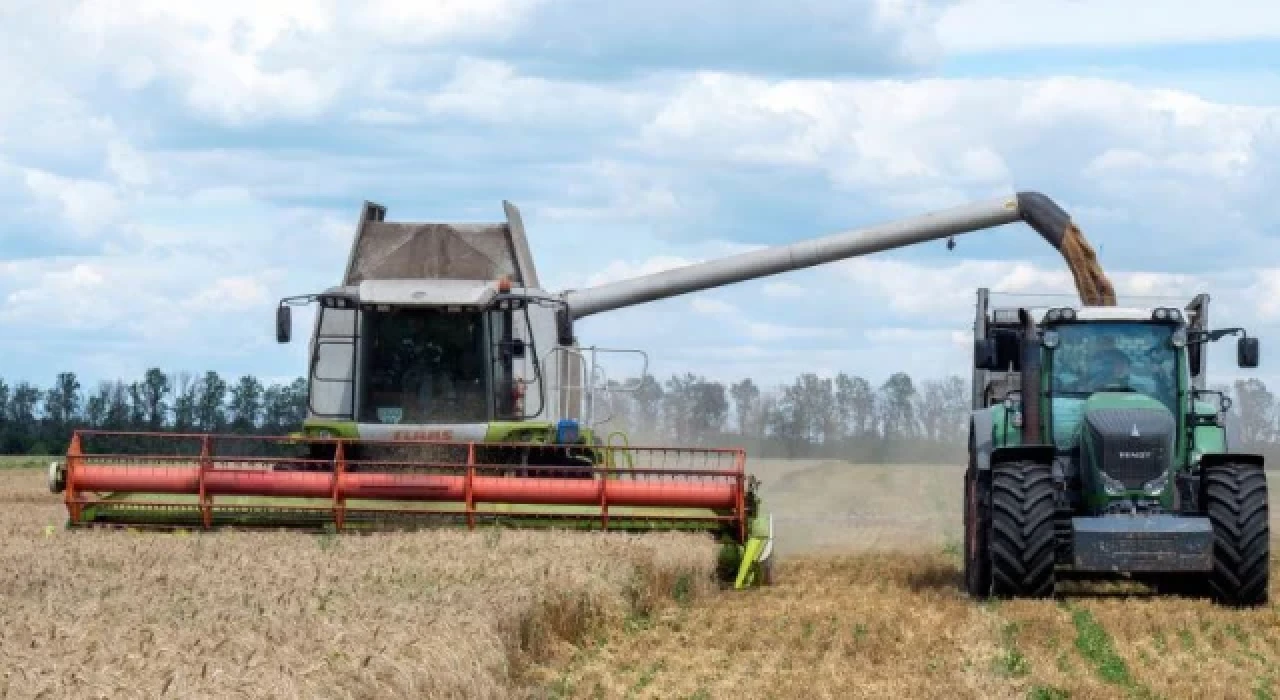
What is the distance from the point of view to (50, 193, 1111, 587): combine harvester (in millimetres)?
15367

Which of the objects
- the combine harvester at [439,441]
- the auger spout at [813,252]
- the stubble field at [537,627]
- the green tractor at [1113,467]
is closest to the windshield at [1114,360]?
the green tractor at [1113,467]

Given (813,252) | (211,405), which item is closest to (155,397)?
(211,405)

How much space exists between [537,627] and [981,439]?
545 centimetres

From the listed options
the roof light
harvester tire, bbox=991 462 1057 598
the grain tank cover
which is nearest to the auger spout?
the grain tank cover

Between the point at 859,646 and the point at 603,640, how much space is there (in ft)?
4.82

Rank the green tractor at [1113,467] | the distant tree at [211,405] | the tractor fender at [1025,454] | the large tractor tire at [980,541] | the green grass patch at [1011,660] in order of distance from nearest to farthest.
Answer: the green grass patch at [1011,660] < the green tractor at [1113,467] < the tractor fender at [1025,454] < the large tractor tire at [980,541] < the distant tree at [211,405]

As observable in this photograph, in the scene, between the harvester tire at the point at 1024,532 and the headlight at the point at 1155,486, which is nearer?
the harvester tire at the point at 1024,532

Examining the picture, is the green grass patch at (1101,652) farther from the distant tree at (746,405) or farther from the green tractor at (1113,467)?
the distant tree at (746,405)

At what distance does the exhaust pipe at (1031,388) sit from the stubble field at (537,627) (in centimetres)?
123

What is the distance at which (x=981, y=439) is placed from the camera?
1485cm

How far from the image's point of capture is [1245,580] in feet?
43.7

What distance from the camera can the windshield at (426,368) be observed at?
17219 mm

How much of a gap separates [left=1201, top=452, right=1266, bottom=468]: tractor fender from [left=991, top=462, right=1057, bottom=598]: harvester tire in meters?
1.14

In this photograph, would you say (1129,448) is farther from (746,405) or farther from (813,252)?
(746,405)
